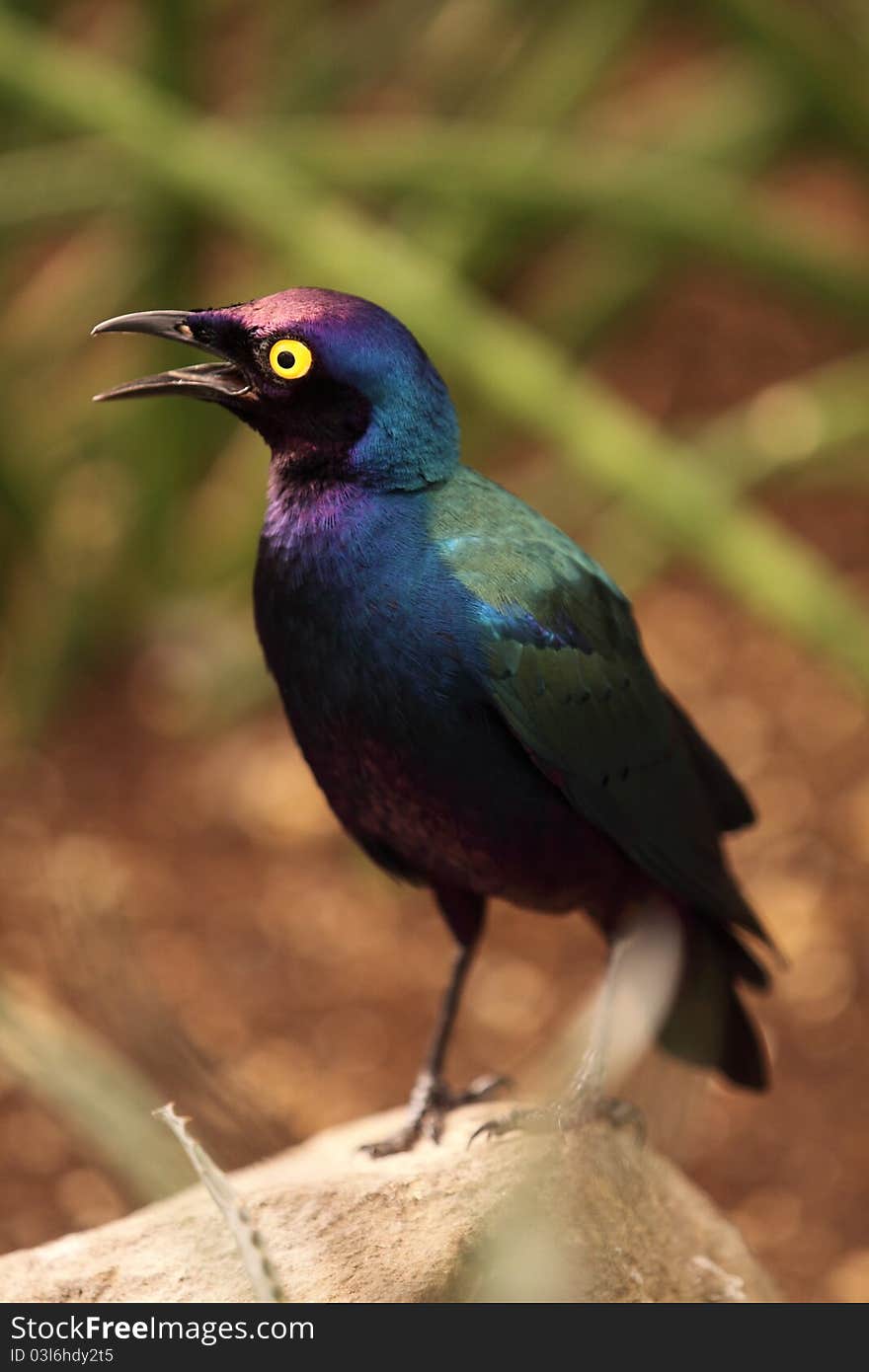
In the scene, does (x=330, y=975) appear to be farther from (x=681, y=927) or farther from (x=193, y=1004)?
(x=681, y=927)

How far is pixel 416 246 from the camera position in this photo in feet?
A: 13.2

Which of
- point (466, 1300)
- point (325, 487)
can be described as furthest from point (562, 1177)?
point (325, 487)

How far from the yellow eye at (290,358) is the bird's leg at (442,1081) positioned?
0.82 metres

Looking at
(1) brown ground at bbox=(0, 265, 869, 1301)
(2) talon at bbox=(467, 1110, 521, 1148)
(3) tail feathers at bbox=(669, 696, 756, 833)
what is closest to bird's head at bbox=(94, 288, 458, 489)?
(3) tail feathers at bbox=(669, 696, 756, 833)

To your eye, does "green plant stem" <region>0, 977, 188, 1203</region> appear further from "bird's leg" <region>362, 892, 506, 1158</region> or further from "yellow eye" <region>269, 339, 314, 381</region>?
"yellow eye" <region>269, 339, 314, 381</region>

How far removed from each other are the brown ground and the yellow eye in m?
1.10

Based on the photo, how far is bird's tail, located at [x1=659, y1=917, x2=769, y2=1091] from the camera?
2.55m

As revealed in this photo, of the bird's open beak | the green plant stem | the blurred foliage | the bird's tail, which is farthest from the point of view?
the blurred foliage

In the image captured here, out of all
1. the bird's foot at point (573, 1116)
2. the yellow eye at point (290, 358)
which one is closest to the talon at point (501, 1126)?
the bird's foot at point (573, 1116)

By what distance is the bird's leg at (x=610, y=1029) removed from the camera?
234cm

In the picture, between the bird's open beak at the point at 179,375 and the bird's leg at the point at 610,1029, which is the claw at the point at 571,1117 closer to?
the bird's leg at the point at 610,1029

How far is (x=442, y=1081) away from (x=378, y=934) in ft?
4.70

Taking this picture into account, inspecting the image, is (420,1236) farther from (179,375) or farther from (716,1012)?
(179,375)

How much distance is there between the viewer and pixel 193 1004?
3.71 meters
